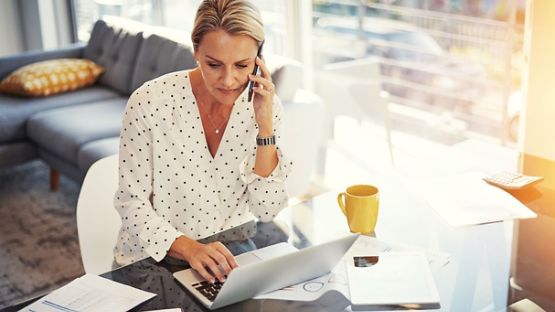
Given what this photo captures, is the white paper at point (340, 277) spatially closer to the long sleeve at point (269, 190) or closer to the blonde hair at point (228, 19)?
the long sleeve at point (269, 190)

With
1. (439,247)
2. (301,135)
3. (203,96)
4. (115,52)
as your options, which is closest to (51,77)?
(115,52)

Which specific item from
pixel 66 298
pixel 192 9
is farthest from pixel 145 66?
pixel 66 298

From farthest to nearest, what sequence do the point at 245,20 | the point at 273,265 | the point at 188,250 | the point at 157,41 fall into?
the point at 157,41 → the point at 245,20 → the point at 188,250 → the point at 273,265

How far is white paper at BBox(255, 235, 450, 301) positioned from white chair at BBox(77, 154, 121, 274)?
0.62m

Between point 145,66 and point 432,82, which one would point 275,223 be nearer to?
point 432,82

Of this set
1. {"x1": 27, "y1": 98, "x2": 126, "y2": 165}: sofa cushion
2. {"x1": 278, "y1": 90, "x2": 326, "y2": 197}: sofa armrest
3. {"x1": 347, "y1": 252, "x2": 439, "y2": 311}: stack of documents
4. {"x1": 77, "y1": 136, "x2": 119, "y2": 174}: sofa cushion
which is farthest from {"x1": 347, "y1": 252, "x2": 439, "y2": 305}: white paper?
{"x1": 27, "y1": 98, "x2": 126, "y2": 165}: sofa cushion

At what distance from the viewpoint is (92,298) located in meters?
1.20

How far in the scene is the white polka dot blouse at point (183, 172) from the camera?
1.51m

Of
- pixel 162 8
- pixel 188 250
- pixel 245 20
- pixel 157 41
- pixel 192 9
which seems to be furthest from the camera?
pixel 162 8

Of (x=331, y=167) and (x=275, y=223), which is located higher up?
(x=275, y=223)

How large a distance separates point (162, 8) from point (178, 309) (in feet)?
10.8

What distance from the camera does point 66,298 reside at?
3.96 feet

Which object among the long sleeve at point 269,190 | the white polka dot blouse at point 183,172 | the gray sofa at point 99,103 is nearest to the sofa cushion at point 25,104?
the gray sofa at point 99,103

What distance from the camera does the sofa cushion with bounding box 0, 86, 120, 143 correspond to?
3516 mm
